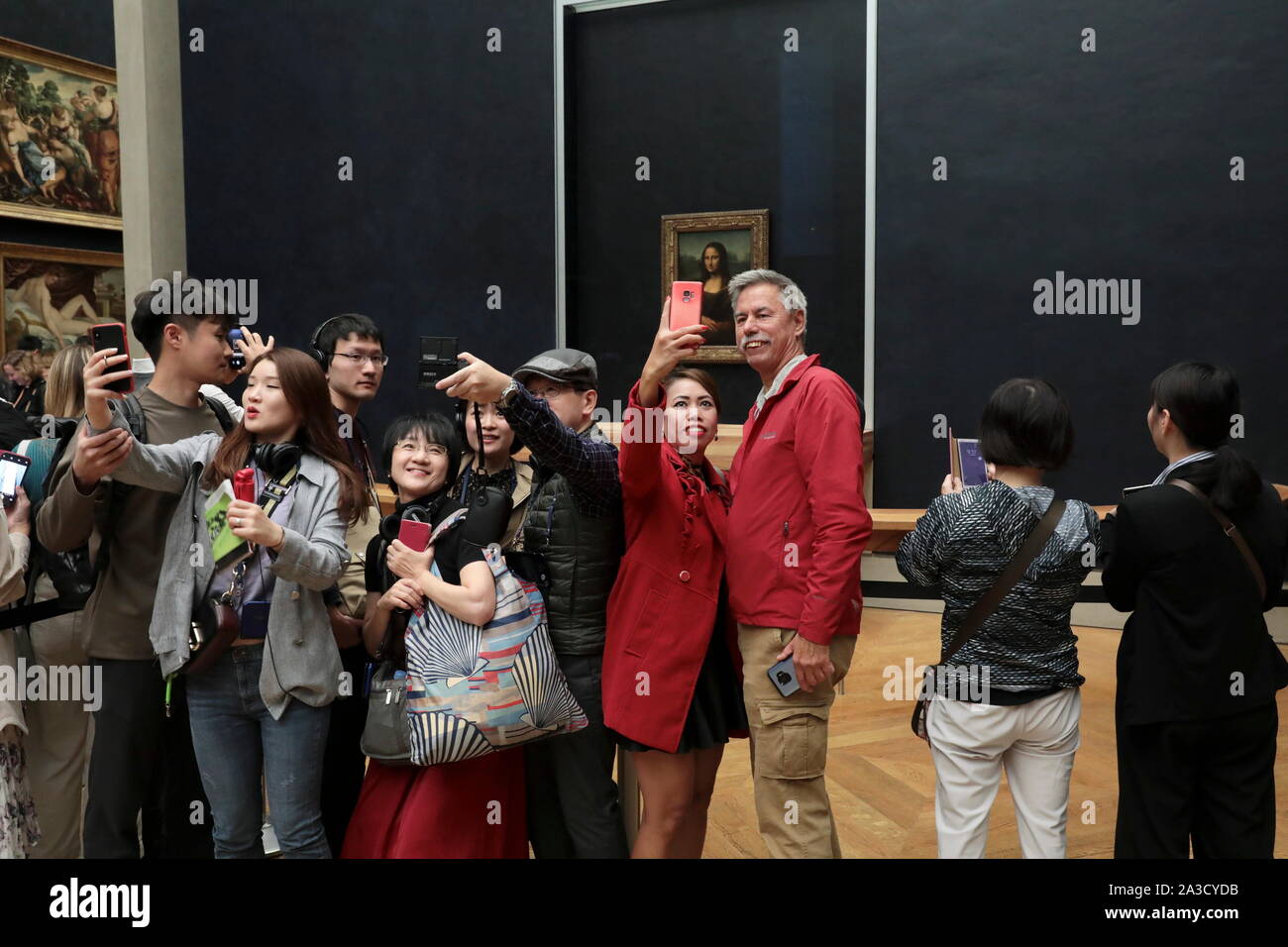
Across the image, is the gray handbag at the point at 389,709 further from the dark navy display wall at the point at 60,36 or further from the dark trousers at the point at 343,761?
the dark navy display wall at the point at 60,36

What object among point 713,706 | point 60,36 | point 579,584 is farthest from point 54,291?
point 713,706

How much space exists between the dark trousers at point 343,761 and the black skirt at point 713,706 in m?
0.97

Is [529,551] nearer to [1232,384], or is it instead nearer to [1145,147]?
[1232,384]

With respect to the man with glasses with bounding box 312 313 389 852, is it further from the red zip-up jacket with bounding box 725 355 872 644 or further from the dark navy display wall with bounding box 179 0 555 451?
the dark navy display wall with bounding box 179 0 555 451

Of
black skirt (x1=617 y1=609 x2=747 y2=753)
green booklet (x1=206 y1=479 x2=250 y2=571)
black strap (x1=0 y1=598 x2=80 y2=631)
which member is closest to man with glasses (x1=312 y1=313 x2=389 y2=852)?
green booklet (x1=206 y1=479 x2=250 y2=571)

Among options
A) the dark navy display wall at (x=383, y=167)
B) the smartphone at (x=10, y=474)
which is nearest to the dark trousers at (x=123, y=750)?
the smartphone at (x=10, y=474)

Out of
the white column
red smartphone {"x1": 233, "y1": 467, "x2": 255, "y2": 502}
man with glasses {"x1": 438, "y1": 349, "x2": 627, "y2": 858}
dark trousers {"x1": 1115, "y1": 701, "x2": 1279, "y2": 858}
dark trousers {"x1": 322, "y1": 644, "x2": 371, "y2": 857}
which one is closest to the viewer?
red smartphone {"x1": 233, "y1": 467, "x2": 255, "y2": 502}

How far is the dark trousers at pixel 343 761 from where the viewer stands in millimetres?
3441

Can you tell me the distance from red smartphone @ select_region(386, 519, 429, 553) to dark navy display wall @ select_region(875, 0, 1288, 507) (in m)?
6.46

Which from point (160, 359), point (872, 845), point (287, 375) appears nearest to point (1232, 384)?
point (872, 845)

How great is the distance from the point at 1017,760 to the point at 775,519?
0.95 metres

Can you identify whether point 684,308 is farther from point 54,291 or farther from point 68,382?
point 54,291

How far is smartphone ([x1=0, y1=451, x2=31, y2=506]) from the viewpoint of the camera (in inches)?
130

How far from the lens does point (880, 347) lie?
8891 mm
